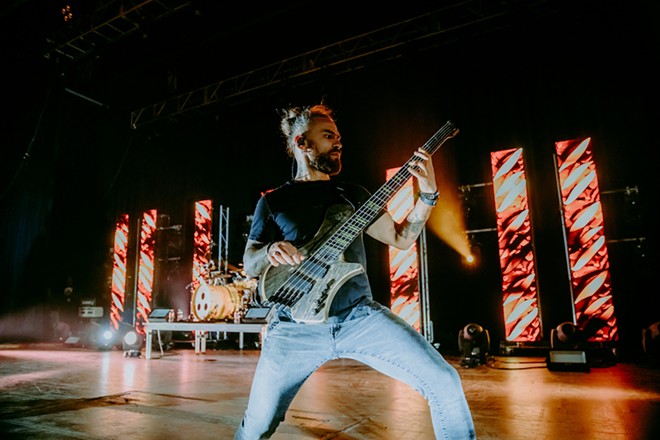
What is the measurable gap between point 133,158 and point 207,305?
6189 millimetres

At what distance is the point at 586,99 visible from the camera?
24.8ft

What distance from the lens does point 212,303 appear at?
8078mm

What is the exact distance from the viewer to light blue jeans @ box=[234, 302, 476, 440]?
144cm

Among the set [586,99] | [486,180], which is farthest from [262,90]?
[586,99]

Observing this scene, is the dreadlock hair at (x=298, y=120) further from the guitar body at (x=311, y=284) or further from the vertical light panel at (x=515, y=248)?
the vertical light panel at (x=515, y=248)

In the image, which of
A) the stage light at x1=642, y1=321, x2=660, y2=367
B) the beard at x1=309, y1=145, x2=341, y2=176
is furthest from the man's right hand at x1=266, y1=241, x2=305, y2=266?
the stage light at x1=642, y1=321, x2=660, y2=367

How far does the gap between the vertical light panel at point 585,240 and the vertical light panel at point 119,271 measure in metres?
10.7

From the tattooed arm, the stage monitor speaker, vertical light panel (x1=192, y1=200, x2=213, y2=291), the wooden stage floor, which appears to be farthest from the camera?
vertical light panel (x1=192, y1=200, x2=213, y2=291)

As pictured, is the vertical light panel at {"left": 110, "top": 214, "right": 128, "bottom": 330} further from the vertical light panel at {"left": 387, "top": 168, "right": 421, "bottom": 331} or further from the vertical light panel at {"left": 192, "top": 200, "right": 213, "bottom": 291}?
the vertical light panel at {"left": 387, "top": 168, "right": 421, "bottom": 331}

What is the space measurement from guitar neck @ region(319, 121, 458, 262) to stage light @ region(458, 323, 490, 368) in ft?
17.0

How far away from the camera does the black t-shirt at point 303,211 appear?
1.78 meters

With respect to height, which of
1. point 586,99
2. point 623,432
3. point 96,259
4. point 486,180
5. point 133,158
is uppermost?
point 133,158

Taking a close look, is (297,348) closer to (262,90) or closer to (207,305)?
(207,305)

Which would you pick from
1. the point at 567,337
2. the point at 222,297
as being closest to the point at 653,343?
the point at 567,337
